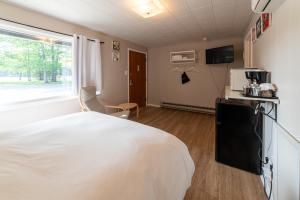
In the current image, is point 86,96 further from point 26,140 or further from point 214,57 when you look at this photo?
point 214,57

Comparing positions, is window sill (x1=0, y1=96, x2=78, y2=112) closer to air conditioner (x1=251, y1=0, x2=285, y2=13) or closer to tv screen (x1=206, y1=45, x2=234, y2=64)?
air conditioner (x1=251, y1=0, x2=285, y2=13)

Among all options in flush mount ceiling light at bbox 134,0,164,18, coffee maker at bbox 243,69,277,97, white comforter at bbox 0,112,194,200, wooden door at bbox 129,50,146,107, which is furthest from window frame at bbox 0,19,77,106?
coffee maker at bbox 243,69,277,97

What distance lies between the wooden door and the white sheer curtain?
1.51 meters

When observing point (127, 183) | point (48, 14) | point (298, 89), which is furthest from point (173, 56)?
point (127, 183)

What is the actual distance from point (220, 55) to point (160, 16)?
2.21 m

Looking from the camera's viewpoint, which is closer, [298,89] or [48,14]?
[298,89]

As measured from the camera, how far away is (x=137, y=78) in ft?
17.8

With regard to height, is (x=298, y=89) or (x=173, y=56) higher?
(x=173, y=56)

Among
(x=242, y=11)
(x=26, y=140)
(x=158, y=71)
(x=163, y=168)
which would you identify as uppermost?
(x=242, y=11)

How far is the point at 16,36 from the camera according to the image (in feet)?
8.30

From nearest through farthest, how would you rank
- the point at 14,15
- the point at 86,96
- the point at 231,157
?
the point at 231,157 < the point at 14,15 < the point at 86,96

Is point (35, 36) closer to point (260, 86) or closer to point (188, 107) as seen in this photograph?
point (260, 86)

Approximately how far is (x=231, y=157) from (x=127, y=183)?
1.81 m

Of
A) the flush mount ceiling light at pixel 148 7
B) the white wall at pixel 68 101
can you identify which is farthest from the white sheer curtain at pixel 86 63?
the flush mount ceiling light at pixel 148 7
